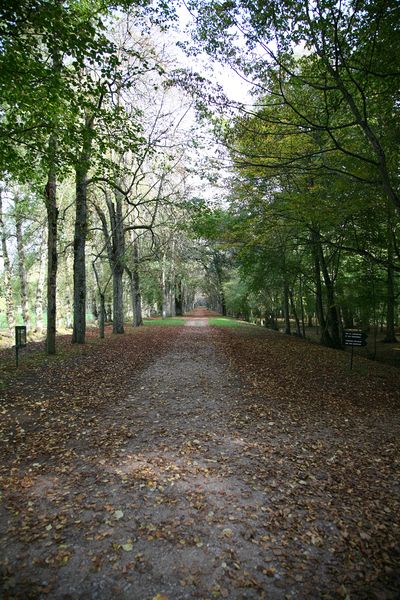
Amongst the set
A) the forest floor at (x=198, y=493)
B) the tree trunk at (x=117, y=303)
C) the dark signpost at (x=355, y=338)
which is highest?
the tree trunk at (x=117, y=303)

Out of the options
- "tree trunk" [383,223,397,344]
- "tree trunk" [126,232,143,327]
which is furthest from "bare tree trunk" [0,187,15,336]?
"tree trunk" [383,223,397,344]

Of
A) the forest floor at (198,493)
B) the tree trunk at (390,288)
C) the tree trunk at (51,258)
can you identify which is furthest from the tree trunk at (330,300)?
the tree trunk at (51,258)

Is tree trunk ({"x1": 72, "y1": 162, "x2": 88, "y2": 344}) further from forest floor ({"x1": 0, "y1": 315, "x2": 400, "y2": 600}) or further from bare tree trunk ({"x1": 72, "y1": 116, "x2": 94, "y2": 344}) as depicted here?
forest floor ({"x1": 0, "y1": 315, "x2": 400, "y2": 600})

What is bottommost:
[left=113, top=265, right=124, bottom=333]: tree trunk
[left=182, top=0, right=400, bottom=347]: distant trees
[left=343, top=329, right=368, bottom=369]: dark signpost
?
[left=343, top=329, right=368, bottom=369]: dark signpost

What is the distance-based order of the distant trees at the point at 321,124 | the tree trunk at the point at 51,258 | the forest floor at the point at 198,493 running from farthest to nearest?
the tree trunk at the point at 51,258
the distant trees at the point at 321,124
the forest floor at the point at 198,493

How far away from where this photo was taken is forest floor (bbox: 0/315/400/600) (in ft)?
8.91

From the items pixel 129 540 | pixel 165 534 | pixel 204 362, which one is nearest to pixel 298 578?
pixel 165 534

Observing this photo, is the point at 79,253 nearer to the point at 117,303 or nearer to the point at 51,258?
the point at 51,258

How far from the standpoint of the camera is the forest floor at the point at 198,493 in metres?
2.72

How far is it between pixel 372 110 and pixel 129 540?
9.80 metres

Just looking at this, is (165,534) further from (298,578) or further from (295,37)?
(295,37)

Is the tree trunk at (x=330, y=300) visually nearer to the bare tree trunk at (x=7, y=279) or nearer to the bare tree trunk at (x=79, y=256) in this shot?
→ the bare tree trunk at (x=79, y=256)

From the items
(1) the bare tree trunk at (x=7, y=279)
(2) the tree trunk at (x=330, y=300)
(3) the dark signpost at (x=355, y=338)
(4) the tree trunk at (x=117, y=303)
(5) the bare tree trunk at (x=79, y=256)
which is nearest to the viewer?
(3) the dark signpost at (x=355, y=338)

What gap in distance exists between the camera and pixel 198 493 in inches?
150
